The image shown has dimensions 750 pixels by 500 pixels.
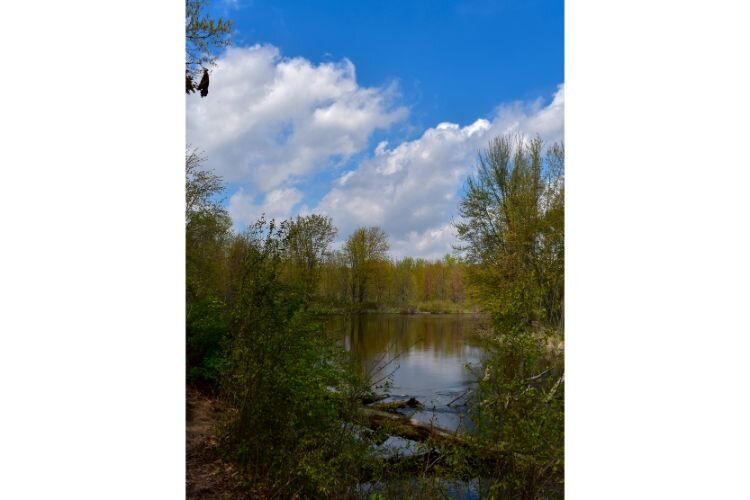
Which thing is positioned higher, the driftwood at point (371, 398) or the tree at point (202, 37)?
the tree at point (202, 37)

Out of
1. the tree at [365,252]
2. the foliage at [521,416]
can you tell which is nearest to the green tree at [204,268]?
the tree at [365,252]

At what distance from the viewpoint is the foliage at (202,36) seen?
2225 mm

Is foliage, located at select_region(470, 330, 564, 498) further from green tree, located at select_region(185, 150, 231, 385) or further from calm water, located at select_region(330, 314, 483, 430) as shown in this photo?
green tree, located at select_region(185, 150, 231, 385)

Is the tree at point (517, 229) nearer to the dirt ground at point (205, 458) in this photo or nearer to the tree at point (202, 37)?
the tree at point (202, 37)

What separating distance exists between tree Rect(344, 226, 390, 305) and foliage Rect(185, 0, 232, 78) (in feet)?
3.22

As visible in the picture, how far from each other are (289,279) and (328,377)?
52 cm

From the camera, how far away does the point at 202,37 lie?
2.23m

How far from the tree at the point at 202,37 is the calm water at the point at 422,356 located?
1.29 meters

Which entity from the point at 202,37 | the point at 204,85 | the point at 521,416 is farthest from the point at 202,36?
the point at 521,416

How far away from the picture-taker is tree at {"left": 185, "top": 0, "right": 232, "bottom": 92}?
2.22 metres

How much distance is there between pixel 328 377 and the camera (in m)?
2.53
